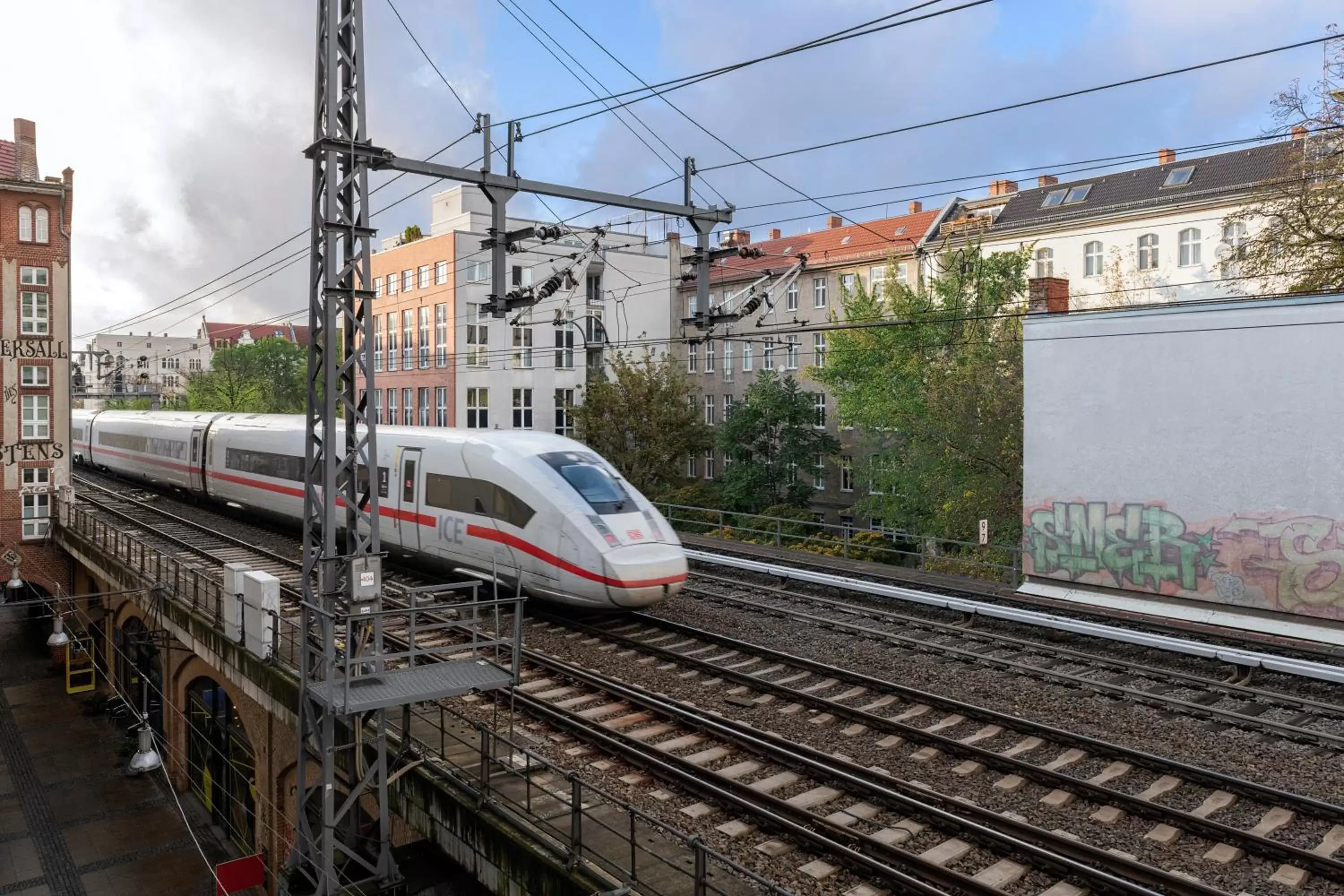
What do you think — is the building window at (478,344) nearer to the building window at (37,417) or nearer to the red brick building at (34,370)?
the red brick building at (34,370)

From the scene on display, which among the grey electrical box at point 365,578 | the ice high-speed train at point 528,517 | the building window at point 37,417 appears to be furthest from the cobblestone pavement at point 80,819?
the grey electrical box at point 365,578

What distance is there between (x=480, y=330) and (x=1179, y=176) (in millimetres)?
30922

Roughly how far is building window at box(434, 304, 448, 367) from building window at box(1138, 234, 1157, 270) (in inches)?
1201

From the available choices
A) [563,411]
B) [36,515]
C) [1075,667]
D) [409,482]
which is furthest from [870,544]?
[36,515]

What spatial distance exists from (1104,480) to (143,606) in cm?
1989

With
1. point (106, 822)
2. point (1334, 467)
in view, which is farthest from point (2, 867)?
point (1334, 467)

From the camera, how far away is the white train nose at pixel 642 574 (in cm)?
1405

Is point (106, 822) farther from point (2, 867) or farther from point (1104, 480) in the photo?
point (1104, 480)

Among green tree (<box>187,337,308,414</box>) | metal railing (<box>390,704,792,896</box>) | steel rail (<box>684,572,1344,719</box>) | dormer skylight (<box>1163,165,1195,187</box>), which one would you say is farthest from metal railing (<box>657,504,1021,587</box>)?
green tree (<box>187,337,308,414</box>)

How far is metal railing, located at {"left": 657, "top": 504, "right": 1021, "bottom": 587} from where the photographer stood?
21906mm

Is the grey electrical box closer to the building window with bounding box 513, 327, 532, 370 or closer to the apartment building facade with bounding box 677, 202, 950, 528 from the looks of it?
the apartment building facade with bounding box 677, 202, 950, 528

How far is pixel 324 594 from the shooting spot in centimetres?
1010

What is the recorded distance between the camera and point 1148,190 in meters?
39.5

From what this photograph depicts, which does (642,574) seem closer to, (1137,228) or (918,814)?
(918,814)
